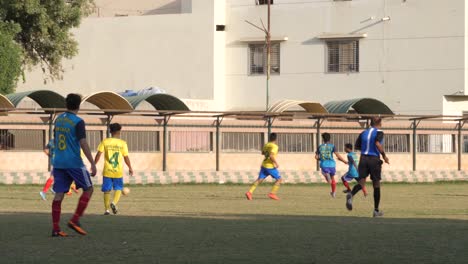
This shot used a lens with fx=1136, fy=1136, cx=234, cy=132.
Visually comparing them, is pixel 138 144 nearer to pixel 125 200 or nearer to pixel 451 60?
pixel 125 200

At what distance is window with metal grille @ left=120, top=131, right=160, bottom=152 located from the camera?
134 feet

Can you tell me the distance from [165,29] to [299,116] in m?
25.3

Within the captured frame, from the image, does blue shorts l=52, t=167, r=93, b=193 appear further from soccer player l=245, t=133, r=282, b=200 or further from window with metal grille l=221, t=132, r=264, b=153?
window with metal grille l=221, t=132, r=264, b=153

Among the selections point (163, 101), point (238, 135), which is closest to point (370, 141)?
point (238, 135)

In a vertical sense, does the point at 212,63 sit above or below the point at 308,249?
above

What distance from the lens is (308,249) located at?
13.3 meters

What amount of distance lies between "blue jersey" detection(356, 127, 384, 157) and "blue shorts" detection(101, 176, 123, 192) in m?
4.77

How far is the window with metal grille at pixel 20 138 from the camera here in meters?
38.0

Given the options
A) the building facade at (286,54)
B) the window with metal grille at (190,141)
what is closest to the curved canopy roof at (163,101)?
the window with metal grille at (190,141)

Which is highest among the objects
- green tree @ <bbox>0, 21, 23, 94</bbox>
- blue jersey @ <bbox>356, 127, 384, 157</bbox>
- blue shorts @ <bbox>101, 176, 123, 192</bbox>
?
green tree @ <bbox>0, 21, 23, 94</bbox>

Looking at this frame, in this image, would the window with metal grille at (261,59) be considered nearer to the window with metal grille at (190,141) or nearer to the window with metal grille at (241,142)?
the window with metal grille at (241,142)

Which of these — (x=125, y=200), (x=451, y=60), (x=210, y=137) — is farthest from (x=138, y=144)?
(x=451, y=60)

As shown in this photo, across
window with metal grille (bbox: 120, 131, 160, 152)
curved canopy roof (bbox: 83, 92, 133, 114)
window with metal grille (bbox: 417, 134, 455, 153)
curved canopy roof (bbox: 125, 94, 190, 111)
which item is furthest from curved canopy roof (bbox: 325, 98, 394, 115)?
window with metal grille (bbox: 120, 131, 160, 152)

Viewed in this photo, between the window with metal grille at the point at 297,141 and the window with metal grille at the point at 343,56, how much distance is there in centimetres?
2014
